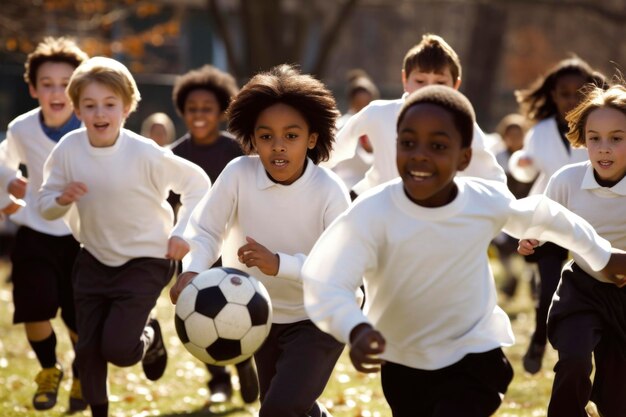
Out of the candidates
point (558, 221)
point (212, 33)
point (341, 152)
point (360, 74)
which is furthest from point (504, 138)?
point (212, 33)

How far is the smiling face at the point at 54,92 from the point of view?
7438 millimetres

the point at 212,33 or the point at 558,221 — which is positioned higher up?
the point at 212,33

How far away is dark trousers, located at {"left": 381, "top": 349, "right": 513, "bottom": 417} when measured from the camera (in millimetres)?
4621

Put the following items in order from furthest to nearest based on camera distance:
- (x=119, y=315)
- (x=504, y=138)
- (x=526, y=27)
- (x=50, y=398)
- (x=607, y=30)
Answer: (x=526, y=27)
(x=607, y=30)
(x=504, y=138)
(x=50, y=398)
(x=119, y=315)

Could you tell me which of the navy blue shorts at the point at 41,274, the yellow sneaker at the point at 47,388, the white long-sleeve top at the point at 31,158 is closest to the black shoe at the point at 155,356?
the yellow sneaker at the point at 47,388

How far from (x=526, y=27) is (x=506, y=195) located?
138 ft

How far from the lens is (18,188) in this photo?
23.3 ft

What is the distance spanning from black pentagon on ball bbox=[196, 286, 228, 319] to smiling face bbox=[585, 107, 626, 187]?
213cm

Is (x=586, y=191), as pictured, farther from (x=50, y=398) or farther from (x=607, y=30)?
(x=607, y=30)

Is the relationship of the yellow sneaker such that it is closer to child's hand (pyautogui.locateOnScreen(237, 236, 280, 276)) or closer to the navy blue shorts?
the navy blue shorts

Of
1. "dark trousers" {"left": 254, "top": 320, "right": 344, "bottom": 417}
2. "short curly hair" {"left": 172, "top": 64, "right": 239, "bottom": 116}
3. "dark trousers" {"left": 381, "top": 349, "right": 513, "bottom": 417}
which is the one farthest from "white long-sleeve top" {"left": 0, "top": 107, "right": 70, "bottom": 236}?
"dark trousers" {"left": 381, "top": 349, "right": 513, "bottom": 417}

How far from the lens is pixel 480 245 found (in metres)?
4.66

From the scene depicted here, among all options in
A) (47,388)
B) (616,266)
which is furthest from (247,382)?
(616,266)

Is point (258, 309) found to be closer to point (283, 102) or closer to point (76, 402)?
point (283, 102)
